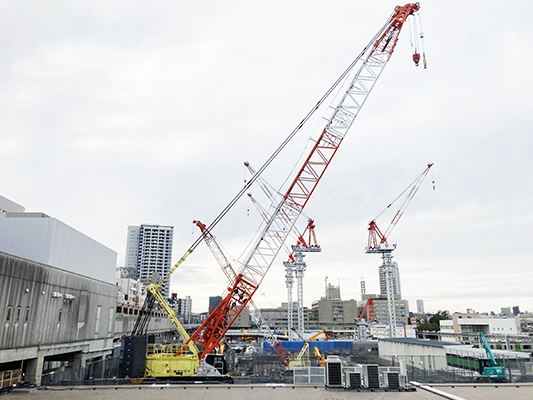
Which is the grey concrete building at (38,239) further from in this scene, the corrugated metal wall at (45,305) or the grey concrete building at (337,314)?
the grey concrete building at (337,314)

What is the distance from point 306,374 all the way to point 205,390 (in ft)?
18.4

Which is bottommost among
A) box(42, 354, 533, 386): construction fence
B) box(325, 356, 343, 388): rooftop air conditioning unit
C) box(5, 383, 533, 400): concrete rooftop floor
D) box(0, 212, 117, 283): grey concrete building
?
box(42, 354, 533, 386): construction fence

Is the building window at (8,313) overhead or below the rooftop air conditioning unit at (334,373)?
overhead

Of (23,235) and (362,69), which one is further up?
(362,69)

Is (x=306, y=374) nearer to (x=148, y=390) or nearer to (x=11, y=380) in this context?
(x=148, y=390)

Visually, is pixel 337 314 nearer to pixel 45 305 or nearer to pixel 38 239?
pixel 38 239

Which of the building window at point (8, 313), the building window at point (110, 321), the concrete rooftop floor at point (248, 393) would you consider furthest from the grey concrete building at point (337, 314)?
the building window at point (8, 313)

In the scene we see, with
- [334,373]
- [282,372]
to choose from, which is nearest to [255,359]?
[282,372]

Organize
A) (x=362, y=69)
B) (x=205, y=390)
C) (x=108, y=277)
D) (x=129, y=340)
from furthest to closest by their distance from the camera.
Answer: (x=108, y=277), (x=362, y=69), (x=129, y=340), (x=205, y=390)

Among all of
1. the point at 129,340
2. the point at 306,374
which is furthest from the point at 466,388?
the point at 129,340

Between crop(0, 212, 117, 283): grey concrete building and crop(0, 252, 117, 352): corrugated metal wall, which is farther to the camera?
crop(0, 212, 117, 283): grey concrete building

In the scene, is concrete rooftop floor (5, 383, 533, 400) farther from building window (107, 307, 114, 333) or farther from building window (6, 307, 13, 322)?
building window (107, 307, 114, 333)

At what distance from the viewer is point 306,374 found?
20.3m

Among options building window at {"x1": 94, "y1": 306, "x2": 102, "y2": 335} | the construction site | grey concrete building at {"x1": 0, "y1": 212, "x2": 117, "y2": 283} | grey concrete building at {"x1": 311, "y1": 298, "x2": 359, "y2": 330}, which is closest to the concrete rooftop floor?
the construction site
